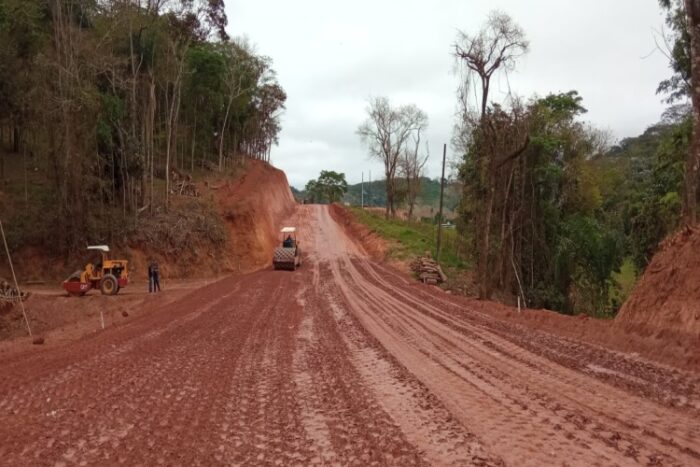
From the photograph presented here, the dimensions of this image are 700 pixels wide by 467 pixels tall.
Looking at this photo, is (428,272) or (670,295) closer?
(670,295)

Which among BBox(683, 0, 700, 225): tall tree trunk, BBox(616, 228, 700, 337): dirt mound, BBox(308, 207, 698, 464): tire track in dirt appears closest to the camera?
BBox(308, 207, 698, 464): tire track in dirt

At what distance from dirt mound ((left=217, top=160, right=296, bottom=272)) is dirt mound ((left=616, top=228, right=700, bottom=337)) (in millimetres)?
24672

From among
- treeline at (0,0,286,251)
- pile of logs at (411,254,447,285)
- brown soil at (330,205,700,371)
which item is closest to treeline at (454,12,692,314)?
pile of logs at (411,254,447,285)

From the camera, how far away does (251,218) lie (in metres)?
37.9

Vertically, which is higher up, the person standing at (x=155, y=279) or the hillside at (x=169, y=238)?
the hillside at (x=169, y=238)

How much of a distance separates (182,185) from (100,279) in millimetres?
16057

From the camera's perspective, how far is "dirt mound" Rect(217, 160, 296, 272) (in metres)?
35.5

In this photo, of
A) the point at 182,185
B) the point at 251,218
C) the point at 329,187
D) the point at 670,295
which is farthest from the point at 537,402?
the point at 329,187

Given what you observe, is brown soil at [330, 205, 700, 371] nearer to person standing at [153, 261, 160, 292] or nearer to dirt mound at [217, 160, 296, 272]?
person standing at [153, 261, 160, 292]

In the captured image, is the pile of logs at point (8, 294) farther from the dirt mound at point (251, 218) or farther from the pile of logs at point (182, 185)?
the pile of logs at point (182, 185)

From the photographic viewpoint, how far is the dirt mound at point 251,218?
3553 centimetres

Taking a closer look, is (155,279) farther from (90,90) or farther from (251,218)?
(251,218)

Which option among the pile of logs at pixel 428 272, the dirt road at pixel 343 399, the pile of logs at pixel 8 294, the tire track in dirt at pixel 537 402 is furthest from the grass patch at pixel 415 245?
the tire track in dirt at pixel 537 402

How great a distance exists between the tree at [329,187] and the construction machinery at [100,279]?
246ft
